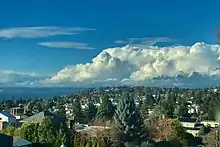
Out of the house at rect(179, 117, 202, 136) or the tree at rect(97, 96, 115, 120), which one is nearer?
the house at rect(179, 117, 202, 136)

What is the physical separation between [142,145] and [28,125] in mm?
7599

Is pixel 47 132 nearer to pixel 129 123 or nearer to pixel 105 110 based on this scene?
pixel 129 123

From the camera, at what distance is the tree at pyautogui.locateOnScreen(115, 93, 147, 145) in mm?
33719

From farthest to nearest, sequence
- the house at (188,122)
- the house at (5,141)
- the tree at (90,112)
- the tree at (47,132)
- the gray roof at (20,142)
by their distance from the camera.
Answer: the tree at (90,112) → the house at (188,122) → the tree at (47,132) → the gray roof at (20,142) → the house at (5,141)

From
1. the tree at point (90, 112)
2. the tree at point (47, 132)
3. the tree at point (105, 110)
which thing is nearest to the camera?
the tree at point (47, 132)

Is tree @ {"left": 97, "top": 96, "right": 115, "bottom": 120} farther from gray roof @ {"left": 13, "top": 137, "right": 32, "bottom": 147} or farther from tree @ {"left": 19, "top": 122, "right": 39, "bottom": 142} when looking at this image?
gray roof @ {"left": 13, "top": 137, "right": 32, "bottom": 147}

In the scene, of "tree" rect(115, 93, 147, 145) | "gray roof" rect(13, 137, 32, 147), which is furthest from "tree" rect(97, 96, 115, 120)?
"gray roof" rect(13, 137, 32, 147)

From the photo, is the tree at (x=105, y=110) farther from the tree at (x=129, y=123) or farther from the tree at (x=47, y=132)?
the tree at (x=47, y=132)

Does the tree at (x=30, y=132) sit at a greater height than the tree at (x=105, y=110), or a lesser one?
lesser

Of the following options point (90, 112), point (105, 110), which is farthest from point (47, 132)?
point (90, 112)

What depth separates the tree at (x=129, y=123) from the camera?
33719 millimetres

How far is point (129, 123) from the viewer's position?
3494 cm

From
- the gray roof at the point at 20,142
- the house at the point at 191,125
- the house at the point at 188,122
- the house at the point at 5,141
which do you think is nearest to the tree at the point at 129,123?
the gray roof at the point at 20,142

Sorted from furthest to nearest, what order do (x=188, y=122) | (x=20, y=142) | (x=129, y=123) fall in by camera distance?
1. (x=188, y=122)
2. (x=129, y=123)
3. (x=20, y=142)
